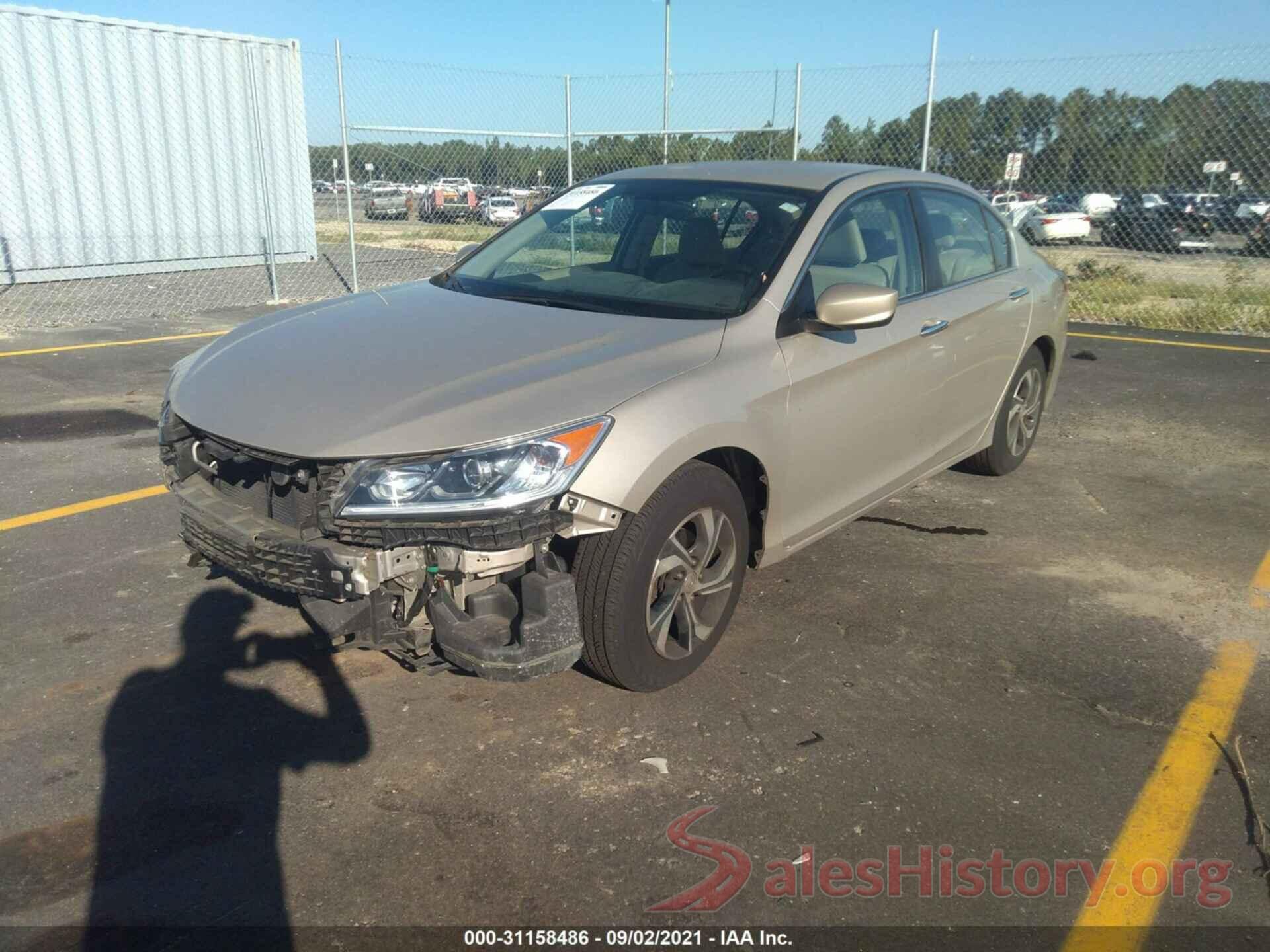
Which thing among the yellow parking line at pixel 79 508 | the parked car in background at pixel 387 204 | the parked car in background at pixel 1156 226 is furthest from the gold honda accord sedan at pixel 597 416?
the parked car in background at pixel 1156 226

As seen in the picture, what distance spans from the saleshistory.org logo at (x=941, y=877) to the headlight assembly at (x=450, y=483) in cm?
104

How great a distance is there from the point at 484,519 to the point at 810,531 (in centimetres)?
159

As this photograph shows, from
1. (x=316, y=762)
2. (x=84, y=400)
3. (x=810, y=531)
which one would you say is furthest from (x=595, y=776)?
(x=84, y=400)

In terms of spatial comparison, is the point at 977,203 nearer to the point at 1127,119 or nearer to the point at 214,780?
the point at 214,780

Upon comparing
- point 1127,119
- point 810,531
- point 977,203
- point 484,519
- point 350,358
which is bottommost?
point 810,531

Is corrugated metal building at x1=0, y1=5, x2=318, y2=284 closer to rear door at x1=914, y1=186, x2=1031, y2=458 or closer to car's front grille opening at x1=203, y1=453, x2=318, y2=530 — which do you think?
rear door at x1=914, y1=186, x2=1031, y2=458

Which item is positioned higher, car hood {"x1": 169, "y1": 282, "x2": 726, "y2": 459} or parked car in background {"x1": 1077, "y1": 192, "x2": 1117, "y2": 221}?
parked car in background {"x1": 1077, "y1": 192, "x2": 1117, "y2": 221}

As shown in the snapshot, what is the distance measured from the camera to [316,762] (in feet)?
9.73

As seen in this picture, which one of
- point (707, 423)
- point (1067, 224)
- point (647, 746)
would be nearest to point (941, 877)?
point (647, 746)

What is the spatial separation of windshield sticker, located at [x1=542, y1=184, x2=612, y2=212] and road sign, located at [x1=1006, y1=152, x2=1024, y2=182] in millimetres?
10845

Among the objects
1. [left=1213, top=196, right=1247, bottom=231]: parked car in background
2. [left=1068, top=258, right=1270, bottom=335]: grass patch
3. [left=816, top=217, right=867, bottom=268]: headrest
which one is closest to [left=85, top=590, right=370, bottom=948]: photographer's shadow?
[left=816, top=217, right=867, bottom=268]: headrest

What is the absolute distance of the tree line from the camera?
12.8 metres

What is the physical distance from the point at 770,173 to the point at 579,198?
0.95 m

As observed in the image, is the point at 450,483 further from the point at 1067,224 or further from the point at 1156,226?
the point at 1067,224
